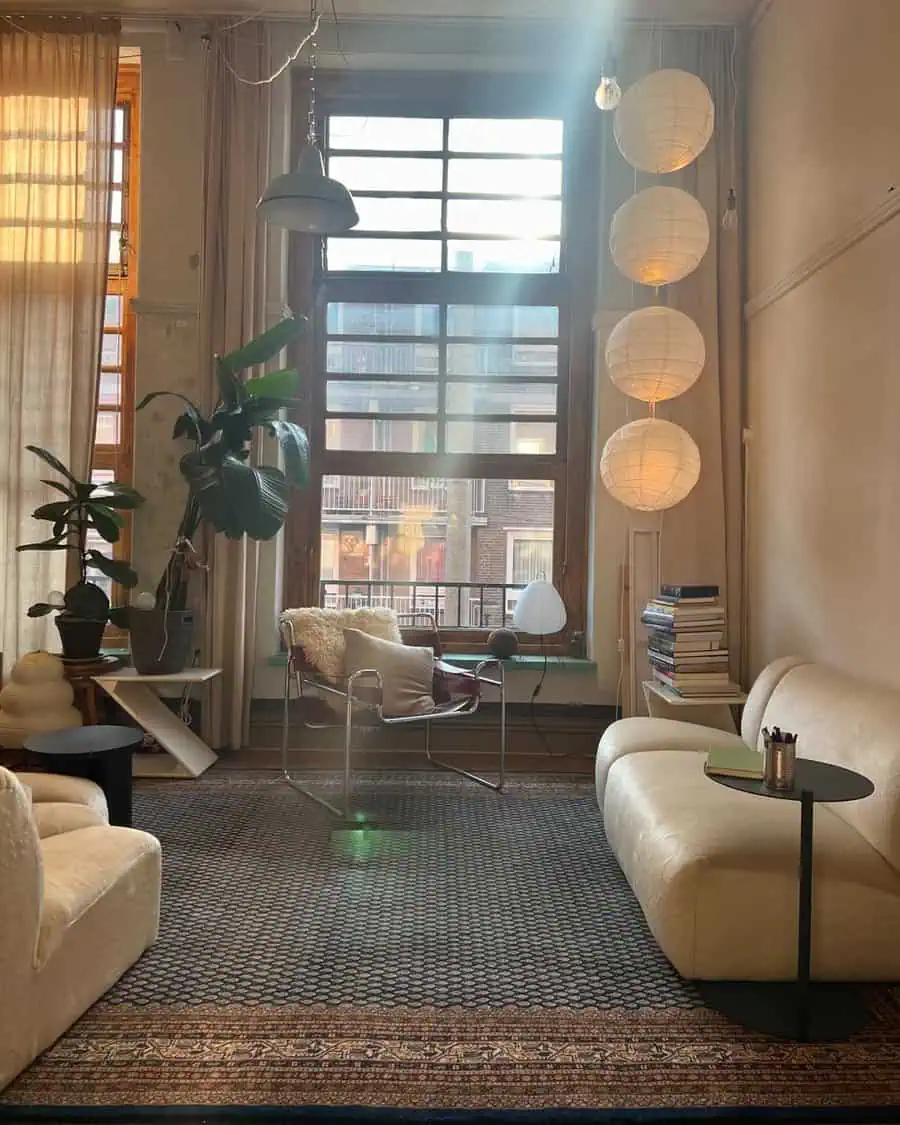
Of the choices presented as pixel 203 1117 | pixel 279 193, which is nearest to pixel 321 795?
pixel 203 1117

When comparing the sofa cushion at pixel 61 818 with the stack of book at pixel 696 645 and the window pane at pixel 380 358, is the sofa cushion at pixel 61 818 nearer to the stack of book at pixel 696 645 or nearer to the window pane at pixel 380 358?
the stack of book at pixel 696 645

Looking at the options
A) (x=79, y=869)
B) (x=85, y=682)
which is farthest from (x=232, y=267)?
(x=79, y=869)

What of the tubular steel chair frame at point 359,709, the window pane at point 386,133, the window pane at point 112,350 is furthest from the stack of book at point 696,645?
the window pane at point 112,350

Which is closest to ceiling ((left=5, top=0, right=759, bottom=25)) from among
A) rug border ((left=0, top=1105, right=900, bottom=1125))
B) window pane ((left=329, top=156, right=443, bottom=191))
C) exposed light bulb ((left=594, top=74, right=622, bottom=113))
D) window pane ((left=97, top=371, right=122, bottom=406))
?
window pane ((left=329, top=156, right=443, bottom=191))

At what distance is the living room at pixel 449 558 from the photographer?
1952 millimetres

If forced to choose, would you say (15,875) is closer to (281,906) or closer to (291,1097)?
(291,1097)

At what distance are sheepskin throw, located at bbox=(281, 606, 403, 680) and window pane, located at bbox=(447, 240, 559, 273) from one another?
2066mm

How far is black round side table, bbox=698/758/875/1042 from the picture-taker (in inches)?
76.3

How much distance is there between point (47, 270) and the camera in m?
4.44

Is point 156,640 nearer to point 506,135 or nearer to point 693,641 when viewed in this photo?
point 693,641

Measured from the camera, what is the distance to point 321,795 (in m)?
3.75

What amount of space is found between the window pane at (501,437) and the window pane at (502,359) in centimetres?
29

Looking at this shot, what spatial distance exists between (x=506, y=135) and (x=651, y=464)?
8.09 feet

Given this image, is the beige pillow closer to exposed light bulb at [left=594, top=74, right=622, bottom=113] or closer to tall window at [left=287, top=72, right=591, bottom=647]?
tall window at [left=287, top=72, right=591, bottom=647]
